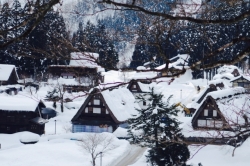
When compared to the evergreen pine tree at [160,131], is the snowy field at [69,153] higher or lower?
lower

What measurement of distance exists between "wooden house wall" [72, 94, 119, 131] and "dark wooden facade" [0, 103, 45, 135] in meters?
2.90

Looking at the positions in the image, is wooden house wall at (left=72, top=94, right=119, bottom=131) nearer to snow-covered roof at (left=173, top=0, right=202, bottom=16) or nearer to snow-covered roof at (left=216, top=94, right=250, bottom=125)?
snow-covered roof at (left=216, top=94, right=250, bottom=125)

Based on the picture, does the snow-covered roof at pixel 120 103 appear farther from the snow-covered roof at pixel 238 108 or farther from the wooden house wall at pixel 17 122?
the snow-covered roof at pixel 238 108

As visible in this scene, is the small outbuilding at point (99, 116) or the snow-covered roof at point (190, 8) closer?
the snow-covered roof at point (190, 8)

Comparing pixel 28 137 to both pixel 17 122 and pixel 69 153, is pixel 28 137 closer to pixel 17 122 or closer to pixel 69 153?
pixel 17 122

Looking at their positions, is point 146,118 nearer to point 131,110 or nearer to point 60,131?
point 131,110

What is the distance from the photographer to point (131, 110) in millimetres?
23594

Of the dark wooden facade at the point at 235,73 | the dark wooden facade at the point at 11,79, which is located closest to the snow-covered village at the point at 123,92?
the dark wooden facade at the point at 11,79

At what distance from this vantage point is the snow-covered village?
9.48 ft

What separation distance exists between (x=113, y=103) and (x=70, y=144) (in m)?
4.09

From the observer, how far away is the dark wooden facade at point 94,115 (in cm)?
2180

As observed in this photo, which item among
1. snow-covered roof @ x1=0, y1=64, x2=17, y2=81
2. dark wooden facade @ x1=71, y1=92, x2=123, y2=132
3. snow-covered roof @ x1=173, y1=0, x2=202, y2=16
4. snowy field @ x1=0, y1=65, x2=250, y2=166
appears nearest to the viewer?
snow-covered roof @ x1=173, y1=0, x2=202, y2=16

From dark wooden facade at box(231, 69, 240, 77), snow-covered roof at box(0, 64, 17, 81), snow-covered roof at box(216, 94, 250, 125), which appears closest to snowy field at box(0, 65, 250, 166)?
snow-covered roof at box(216, 94, 250, 125)

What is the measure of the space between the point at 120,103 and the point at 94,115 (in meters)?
2.10
